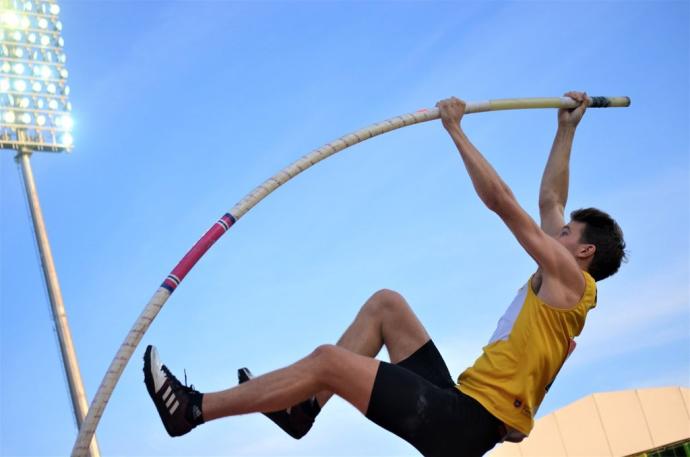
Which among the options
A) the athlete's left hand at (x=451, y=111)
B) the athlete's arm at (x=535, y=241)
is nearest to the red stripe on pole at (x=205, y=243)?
the athlete's left hand at (x=451, y=111)

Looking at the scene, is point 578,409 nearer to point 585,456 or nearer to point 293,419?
point 585,456

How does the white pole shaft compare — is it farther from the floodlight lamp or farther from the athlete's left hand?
the athlete's left hand

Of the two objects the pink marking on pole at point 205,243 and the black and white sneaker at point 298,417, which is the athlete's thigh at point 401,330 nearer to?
the black and white sneaker at point 298,417

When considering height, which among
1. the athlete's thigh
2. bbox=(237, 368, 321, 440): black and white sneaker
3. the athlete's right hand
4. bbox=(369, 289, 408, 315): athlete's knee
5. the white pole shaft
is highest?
the white pole shaft

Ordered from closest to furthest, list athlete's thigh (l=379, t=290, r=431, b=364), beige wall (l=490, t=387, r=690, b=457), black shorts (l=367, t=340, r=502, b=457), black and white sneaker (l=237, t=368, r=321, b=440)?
black shorts (l=367, t=340, r=502, b=457), black and white sneaker (l=237, t=368, r=321, b=440), athlete's thigh (l=379, t=290, r=431, b=364), beige wall (l=490, t=387, r=690, b=457)

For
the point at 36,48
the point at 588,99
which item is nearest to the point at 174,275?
the point at 588,99

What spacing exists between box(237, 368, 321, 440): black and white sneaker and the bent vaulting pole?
900 millimetres

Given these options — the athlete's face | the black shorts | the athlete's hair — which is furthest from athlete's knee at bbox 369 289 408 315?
the athlete's hair

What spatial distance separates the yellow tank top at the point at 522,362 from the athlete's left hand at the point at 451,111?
3.95 feet

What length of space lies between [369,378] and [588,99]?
10.5 ft

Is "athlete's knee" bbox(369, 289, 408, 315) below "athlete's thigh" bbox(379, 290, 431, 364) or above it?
above

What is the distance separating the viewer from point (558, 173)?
622 centimetres

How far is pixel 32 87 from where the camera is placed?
1800cm

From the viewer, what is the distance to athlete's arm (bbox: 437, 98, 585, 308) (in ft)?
15.6
